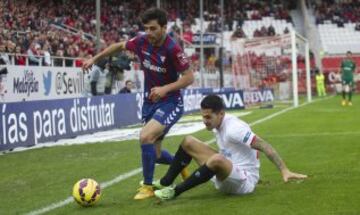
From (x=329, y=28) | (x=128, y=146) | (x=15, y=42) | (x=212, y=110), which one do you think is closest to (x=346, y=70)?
(x=15, y=42)

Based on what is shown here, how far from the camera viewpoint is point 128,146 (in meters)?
14.1

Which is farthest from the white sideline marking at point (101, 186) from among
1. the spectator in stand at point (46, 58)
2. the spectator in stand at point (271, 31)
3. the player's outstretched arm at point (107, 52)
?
the spectator in stand at point (271, 31)

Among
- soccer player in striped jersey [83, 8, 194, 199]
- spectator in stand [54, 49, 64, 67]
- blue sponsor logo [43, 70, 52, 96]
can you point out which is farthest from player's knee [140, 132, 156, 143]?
spectator in stand [54, 49, 64, 67]

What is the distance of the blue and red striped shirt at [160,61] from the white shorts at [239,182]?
1.23 meters

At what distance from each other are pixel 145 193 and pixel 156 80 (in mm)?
1304

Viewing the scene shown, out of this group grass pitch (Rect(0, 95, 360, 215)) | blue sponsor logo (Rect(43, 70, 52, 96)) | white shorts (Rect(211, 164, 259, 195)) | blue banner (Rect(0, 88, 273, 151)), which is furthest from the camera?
blue sponsor logo (Rect(43, 70, 52, 96))

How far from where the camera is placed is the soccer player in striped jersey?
24.5 ft

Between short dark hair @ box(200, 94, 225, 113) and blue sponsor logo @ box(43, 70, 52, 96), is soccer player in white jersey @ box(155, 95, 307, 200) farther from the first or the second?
blue sponsor logo @ box(43, 70, 52, 96)

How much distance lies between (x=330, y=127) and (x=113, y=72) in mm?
7801

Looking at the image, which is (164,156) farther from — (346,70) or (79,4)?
(79,4)

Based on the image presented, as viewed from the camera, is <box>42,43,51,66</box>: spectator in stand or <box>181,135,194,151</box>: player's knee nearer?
<box>181,135,194,151</box>: player's knee

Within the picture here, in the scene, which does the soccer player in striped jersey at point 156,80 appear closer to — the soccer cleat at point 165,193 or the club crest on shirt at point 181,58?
the club crest on shirt at point 181,58

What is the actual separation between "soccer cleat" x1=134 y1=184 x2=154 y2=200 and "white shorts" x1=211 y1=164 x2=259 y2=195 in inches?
28.8

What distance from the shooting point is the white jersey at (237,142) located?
23.1 ft
